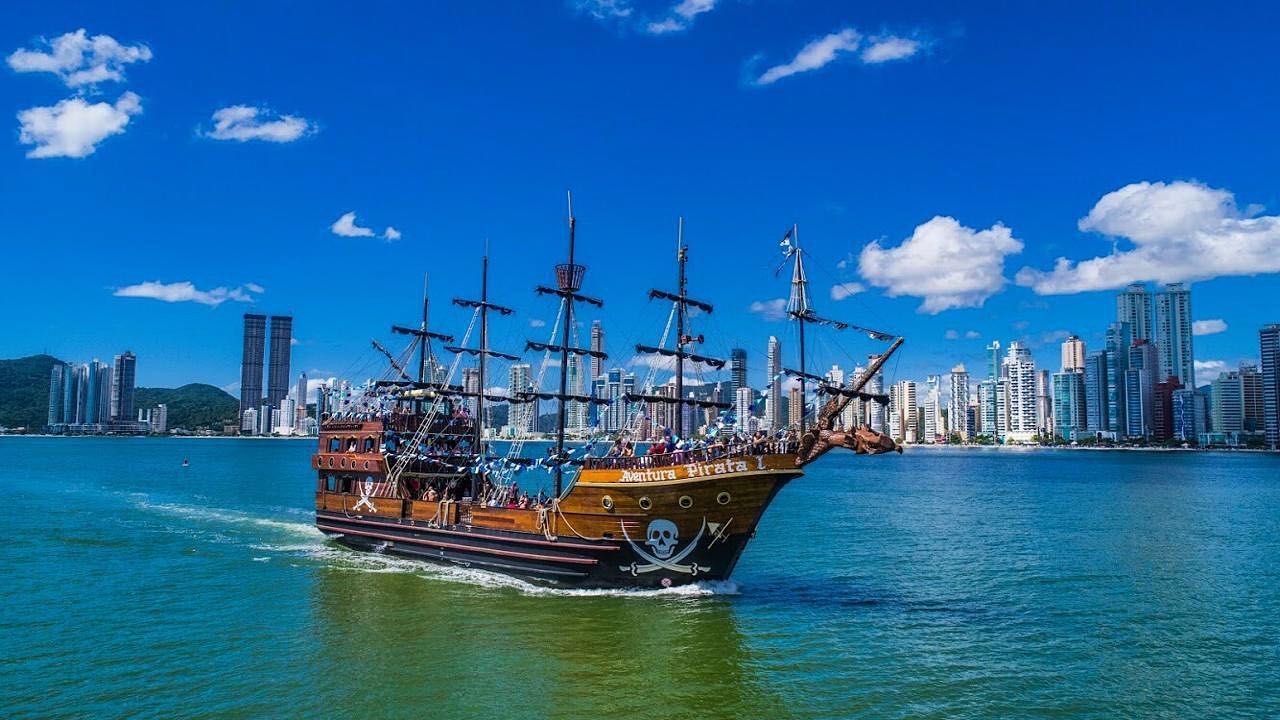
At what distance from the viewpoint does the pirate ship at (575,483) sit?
24.7m

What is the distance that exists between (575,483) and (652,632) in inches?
228

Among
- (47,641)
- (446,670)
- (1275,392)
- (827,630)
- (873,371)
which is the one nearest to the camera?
(446,670)

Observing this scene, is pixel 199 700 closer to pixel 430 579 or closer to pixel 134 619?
pixel 134 619

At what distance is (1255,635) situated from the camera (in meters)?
22.7

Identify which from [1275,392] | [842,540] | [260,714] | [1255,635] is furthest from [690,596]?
[1275,392]

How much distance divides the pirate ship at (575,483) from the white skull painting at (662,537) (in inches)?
1.5

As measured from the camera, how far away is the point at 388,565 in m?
31.3

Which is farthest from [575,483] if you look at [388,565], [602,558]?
[388,565]

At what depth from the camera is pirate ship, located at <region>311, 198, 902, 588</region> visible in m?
24.7

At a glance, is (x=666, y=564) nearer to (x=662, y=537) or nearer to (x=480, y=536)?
(x=662, y=537)

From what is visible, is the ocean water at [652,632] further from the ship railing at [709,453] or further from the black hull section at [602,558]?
the ship railing at [709,453]

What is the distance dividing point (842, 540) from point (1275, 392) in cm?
21258

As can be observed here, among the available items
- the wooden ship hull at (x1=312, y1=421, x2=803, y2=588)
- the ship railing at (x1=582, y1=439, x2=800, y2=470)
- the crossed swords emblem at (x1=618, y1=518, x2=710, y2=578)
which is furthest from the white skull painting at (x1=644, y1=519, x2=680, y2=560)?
the ship railing at (x1=582, y1=439, x2=800, y2=470)

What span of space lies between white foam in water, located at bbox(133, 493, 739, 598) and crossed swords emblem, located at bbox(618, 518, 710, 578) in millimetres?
572
